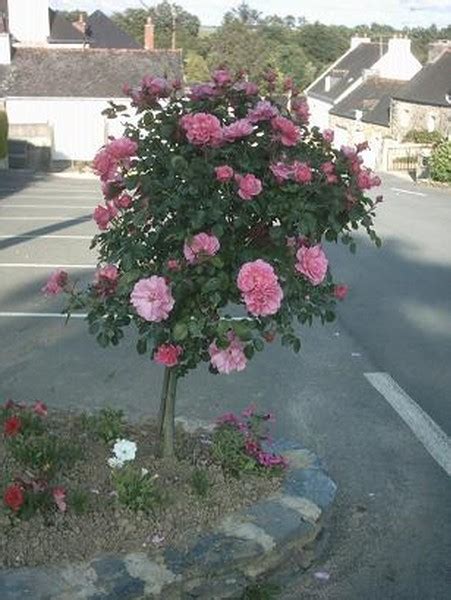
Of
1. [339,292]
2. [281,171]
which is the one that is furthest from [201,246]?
[339,292]

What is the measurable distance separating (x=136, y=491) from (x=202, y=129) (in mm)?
1864

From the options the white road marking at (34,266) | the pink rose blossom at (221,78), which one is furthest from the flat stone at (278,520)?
the white road marking at (34,266)

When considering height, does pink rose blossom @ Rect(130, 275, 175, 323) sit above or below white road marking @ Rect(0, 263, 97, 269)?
above

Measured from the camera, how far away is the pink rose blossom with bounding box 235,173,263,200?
3941 mm

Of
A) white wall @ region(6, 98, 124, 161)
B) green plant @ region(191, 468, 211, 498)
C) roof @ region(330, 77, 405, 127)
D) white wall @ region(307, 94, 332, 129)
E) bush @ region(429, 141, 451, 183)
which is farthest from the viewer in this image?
white wall @ region(307, 94, 332, 129)

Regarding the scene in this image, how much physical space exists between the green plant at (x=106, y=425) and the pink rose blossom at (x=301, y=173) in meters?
2.02

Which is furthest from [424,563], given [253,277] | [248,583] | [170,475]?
[253,277]

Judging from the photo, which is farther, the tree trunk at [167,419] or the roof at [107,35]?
the roof at [107,35]

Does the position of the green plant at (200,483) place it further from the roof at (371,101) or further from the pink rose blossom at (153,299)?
the roof at (371,101)

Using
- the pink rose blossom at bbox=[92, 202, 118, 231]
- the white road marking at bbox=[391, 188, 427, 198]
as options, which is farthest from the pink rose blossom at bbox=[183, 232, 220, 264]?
the white road marking at bbox=[391, 188, 427, 198]

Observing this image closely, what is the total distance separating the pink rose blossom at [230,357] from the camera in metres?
4.12

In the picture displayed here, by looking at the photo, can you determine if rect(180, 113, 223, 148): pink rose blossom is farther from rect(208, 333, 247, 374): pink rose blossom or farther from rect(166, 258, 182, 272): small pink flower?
rect(208, 333, 247, 374): pink rose blossom

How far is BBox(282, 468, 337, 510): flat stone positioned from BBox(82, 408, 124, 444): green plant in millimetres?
1086

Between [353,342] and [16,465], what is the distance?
5.29 m
